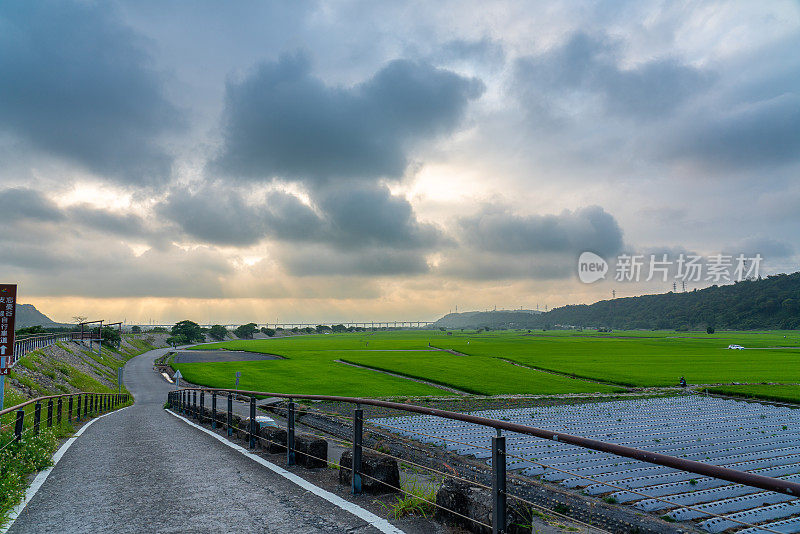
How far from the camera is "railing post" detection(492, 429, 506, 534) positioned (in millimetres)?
4535

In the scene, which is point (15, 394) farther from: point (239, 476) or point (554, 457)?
point (554, 457)

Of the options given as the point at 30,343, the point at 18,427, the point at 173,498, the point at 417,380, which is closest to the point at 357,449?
the point at 173,498

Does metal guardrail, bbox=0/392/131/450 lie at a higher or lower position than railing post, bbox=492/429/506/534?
lower

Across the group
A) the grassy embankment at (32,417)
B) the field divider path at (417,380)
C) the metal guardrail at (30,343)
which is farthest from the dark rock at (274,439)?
the field divider path at (417,380)

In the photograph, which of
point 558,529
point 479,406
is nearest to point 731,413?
point 479,406

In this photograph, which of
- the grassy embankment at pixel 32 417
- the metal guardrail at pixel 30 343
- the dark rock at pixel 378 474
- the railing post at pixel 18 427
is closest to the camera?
the dark rock at pixel 378 474

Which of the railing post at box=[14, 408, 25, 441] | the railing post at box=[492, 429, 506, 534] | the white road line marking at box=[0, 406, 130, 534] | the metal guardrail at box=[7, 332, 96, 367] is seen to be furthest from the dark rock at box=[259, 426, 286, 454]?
the metal guardrail at box=[7, 332, 96, 367]

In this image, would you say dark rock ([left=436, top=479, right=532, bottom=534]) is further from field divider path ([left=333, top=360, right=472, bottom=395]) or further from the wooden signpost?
field divider path ([left=333, top=360, right=472, bottom=395])

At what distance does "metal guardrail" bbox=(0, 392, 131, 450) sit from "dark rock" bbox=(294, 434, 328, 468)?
4884 millimetres

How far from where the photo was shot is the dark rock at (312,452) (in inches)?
324

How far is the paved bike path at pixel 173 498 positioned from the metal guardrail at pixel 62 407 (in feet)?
4.30

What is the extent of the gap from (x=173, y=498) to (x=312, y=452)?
226cm

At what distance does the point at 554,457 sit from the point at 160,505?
11.6 m

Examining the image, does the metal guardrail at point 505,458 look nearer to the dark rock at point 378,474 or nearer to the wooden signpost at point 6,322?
the dark rock at point 378,474
